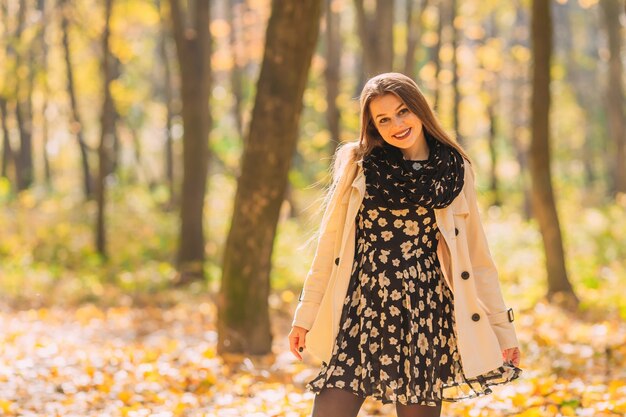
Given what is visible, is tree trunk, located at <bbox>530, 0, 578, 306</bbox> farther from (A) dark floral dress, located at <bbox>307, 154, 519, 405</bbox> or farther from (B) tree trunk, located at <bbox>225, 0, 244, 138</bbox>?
(B) tree trunk, located at <bbox>225, 0, 244, 138</bbox>

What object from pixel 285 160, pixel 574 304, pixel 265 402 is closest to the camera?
pixel 265 402

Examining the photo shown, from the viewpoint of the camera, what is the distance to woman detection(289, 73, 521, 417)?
3.93 m

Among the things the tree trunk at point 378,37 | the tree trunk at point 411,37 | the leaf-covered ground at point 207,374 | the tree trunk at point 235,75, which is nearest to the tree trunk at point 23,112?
the tree trunk at point 235,75

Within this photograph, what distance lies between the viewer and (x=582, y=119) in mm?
46781

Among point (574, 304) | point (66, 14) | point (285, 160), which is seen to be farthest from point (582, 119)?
point (285, 160)

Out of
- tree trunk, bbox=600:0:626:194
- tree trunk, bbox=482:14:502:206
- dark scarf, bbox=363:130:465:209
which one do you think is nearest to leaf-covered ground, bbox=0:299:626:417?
dark scarf, bbox=363:130:465:209

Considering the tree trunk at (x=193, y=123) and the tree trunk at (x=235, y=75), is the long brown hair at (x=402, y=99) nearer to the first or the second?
the tree trunk at (x=193, y=123)

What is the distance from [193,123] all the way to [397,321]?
1207 centimetres

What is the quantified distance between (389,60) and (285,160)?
22.4 ft

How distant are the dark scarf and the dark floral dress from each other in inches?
2.0

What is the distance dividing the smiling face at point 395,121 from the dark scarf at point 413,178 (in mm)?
107

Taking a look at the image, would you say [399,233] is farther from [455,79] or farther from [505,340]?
[455,79]

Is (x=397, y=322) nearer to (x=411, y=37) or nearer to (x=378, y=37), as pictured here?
(x=378, y=37)

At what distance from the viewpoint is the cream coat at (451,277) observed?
3973mm
